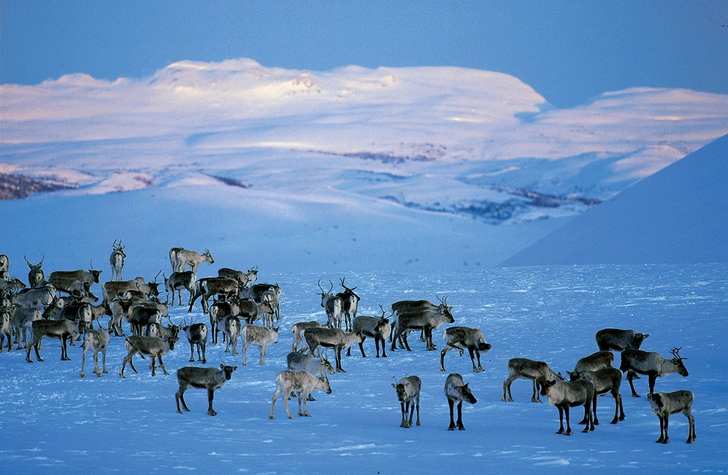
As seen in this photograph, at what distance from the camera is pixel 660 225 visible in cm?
4216

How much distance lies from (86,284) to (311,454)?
14.6 meters

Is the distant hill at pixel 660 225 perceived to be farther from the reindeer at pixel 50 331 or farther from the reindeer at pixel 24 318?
the reindeer at pixel 24 318

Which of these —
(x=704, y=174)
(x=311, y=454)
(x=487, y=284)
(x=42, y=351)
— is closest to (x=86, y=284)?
(x=42, y=351)

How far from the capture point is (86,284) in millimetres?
26016

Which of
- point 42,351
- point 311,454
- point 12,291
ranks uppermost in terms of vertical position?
point 12,291

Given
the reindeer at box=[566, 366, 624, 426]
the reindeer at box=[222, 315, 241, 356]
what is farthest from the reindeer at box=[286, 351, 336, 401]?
the reindeer at box=[566, 366, 624, 426]

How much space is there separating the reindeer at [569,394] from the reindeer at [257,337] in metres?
6.83

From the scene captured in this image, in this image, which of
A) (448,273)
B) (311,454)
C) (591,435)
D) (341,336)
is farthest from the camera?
(448,273)

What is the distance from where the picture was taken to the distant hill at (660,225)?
1543 inches

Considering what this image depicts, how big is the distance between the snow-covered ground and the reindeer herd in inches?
14.0

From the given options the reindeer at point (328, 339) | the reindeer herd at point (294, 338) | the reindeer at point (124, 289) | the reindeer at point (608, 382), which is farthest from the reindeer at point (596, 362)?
the reindeer at point (124, 289)

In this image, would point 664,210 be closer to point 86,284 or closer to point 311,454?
point 86,284

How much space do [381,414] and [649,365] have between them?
15.3 feet

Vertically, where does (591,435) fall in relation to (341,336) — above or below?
below
